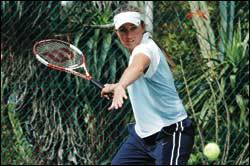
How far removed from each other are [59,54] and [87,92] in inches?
55.0

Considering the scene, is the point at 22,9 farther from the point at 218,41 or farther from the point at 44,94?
the point at 218,41

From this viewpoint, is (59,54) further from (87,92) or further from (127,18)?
(87,92)

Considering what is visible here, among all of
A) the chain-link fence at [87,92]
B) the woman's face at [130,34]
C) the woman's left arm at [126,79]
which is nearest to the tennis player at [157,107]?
the woman's face at [130,34]

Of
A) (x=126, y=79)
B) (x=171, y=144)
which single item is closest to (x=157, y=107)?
(x=171, y=144)

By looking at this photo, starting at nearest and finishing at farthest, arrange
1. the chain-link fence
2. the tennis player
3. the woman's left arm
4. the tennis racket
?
the woman's left arm → the tennis player → the tennis racket → the chain-link fence

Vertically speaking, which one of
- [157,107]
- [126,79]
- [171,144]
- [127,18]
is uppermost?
[127,18]

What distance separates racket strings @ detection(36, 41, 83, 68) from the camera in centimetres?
506

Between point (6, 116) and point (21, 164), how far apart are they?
41 centimetres

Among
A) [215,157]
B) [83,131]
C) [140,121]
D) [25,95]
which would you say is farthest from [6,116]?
[140,121]

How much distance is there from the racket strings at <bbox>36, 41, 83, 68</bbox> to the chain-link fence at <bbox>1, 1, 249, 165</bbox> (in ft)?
4.15

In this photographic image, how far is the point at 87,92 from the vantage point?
648 centimetres

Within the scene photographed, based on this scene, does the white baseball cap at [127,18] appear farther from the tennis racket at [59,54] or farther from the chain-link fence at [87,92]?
the chain-link fence at [87,92]

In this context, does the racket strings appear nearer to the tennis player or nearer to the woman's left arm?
the tennis player

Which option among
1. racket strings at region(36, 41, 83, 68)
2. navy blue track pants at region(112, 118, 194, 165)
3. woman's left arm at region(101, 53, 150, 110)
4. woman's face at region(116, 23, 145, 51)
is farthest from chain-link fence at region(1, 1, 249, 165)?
woman's left arm at region(101, 53, 150, 110)
